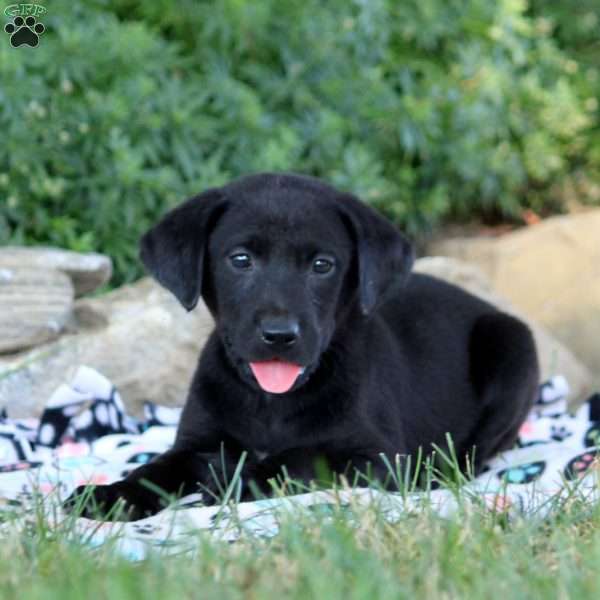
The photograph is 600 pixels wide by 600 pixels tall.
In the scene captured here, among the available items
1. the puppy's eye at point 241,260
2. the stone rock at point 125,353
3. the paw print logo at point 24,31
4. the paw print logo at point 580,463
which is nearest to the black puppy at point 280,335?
the puppy's eye at point 241,260

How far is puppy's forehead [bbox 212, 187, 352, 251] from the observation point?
3.66 metres

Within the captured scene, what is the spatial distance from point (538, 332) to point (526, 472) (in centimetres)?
226

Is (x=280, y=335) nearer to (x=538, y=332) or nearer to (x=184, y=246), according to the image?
(x=184, y=246)

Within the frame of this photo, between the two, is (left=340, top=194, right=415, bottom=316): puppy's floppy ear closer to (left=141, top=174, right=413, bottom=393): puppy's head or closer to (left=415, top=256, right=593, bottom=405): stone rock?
(left=141, top=174, right=413, bottom=393): puppy's head

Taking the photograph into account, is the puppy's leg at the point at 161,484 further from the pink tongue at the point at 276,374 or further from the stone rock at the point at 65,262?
the stone rock at the point at 65,262

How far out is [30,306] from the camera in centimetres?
545

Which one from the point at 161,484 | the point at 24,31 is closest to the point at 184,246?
the point at 161,484

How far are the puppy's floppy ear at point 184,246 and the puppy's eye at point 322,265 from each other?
0.34m

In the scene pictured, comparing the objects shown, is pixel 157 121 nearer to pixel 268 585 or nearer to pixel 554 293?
pixel 554 293

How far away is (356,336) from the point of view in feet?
13.1

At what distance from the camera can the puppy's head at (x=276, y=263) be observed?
11.7 ft

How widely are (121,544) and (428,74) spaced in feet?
17.1

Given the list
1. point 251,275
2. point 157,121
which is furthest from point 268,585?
point 157,121

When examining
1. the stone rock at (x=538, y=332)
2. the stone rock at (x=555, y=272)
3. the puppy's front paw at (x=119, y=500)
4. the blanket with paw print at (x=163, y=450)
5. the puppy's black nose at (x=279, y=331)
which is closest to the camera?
the blanket with paw print at (x=163, y=450)
